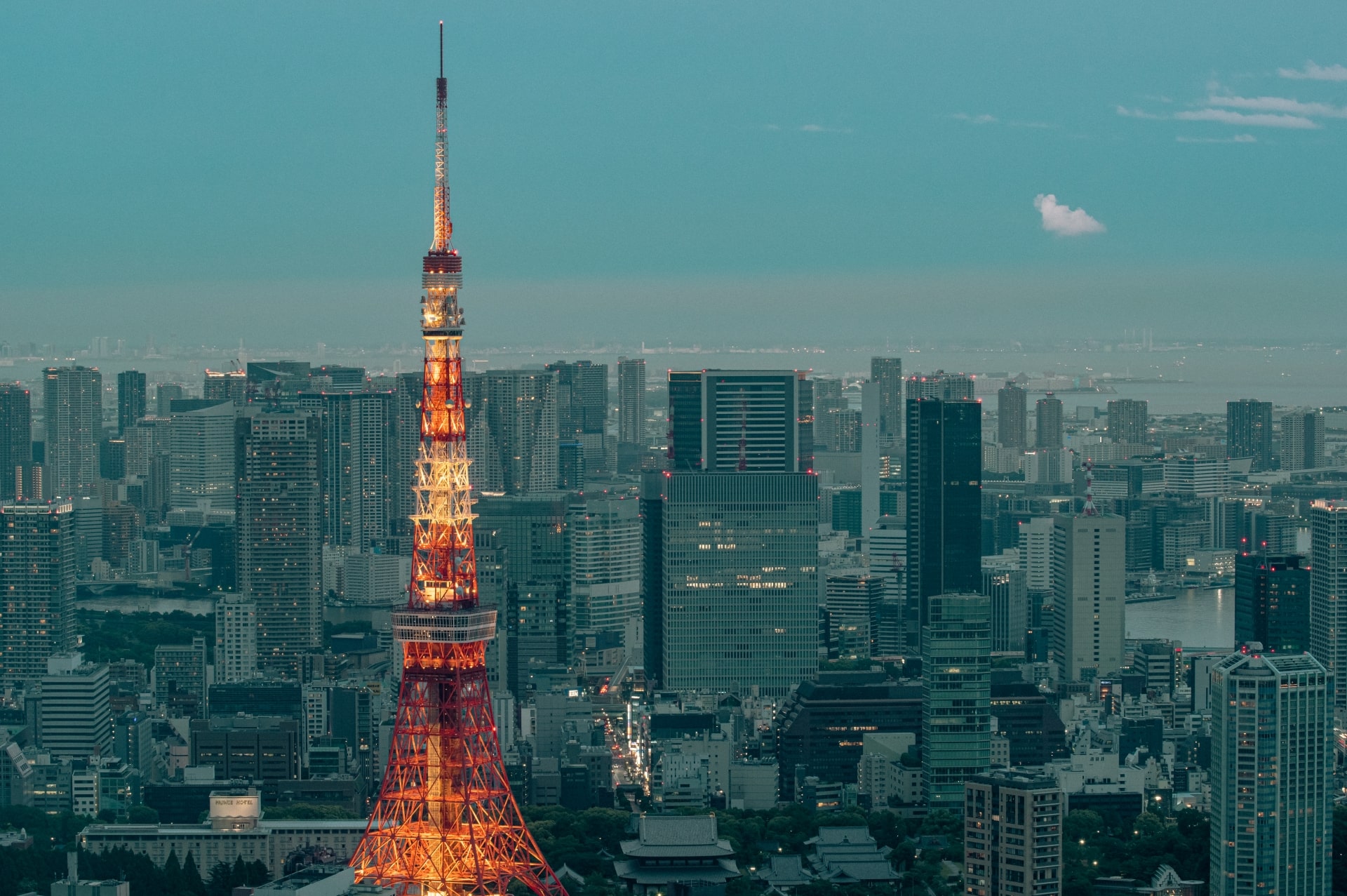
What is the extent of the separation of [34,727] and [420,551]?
49.9 feet

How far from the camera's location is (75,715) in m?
33.1

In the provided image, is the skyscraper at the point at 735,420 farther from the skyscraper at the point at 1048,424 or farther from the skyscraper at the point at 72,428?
the skyscraper at the point at 1048,424

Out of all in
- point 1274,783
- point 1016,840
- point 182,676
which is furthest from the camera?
point 182,676

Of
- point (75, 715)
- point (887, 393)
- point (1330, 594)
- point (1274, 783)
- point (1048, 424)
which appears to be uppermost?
point (887, 393)

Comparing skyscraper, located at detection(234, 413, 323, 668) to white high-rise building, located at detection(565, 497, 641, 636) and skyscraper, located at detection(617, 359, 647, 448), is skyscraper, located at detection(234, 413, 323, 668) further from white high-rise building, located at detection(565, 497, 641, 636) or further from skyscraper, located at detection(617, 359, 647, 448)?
skyscraper, located at detection(617, 359, 647, 448)

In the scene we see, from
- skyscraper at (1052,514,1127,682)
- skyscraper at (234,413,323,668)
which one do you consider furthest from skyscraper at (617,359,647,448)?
skyscraper at (1052,514,1127,682)

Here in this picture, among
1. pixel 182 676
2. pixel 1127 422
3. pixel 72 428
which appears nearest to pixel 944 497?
pixel 182 676

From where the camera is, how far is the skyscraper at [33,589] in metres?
42.0

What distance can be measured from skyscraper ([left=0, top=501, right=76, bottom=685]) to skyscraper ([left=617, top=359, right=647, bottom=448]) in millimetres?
19321

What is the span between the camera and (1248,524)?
55.0m

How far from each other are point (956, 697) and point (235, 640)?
16774 mm

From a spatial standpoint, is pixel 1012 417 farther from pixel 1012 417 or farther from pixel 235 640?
pixel 235 640

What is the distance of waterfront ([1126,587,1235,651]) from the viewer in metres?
→ 43.4

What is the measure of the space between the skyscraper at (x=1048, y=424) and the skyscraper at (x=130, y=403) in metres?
22.9
